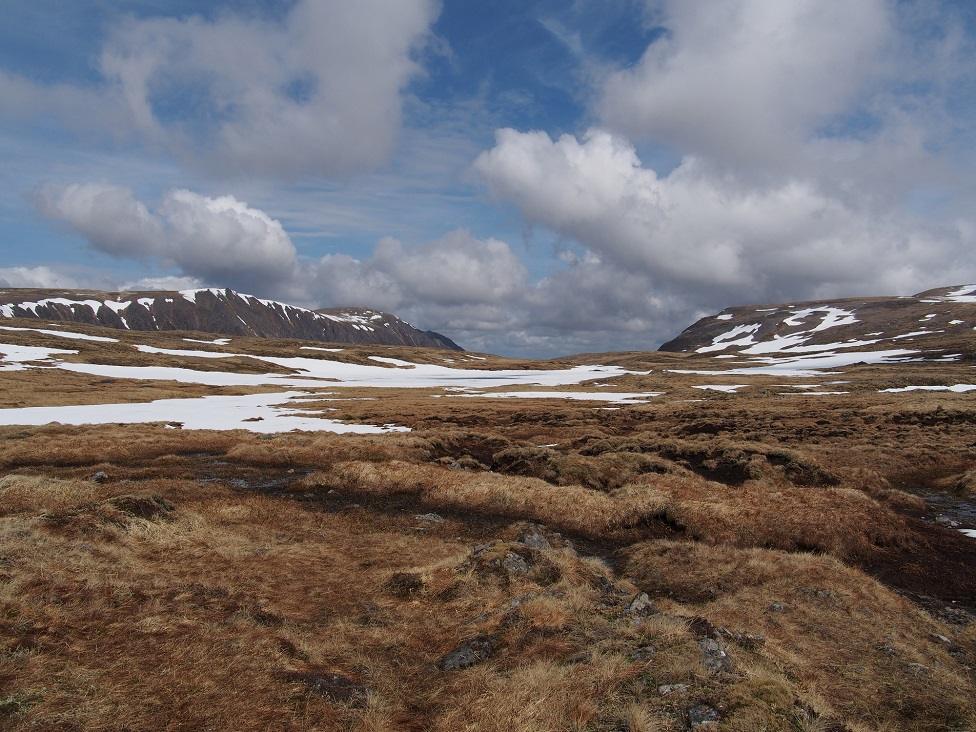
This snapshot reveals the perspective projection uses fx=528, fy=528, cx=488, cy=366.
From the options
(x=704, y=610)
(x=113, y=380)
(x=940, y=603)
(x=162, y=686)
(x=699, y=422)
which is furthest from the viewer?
(x=113, y=380)

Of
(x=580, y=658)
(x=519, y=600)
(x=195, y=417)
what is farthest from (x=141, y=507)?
(x=195, y=417)

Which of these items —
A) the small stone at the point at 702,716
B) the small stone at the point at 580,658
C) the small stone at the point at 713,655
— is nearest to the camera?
the small stone at the point at 702,716

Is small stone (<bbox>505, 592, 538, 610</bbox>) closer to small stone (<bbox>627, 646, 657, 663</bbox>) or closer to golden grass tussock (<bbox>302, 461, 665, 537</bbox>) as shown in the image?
small stone (<bbox>627, 646, 657, 663</bbox>)

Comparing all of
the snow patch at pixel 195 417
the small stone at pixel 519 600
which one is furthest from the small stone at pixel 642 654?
the snow patch at pixel 195 417

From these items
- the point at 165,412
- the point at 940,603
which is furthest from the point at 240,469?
the point at 165,412

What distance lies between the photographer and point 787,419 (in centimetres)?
5309

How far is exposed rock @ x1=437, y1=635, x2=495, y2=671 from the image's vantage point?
32.3 feet

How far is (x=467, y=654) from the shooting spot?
10.1 meters

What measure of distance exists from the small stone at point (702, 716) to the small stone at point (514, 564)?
22.8 ft

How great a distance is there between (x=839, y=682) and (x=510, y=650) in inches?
249

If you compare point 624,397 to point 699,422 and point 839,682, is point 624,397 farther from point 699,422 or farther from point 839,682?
point 839,682

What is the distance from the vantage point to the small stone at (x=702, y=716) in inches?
287

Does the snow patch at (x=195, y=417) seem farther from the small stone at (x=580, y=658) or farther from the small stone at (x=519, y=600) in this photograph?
the small stone at (x=580, y=658)

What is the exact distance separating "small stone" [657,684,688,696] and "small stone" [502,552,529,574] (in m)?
6.35
